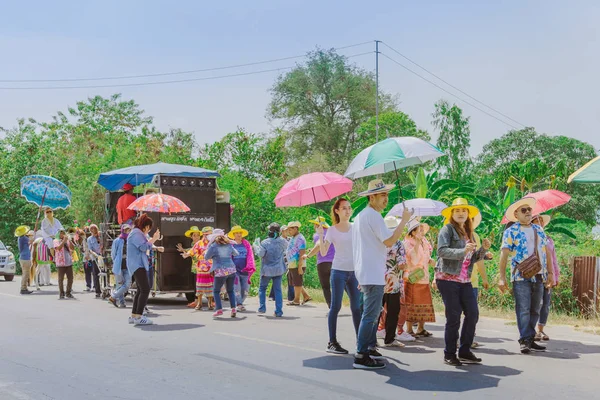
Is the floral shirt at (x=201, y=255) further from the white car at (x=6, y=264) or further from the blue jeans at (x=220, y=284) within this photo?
the white car at (x=6, y=264)

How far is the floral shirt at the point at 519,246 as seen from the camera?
9.59 metres

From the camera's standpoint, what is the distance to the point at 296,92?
196 ft

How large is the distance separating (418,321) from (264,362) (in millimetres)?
2818

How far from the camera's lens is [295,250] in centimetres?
1766

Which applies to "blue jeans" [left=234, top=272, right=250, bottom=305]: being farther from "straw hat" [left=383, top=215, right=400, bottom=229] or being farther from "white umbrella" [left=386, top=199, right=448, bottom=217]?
"straw hat" [left=383, top=215, right=400, bottom=229]

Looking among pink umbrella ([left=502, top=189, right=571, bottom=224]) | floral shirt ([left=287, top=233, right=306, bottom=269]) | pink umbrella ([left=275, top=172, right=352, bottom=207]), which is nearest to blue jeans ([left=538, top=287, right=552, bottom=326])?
pink umbrella ([left=502, top=189, right=571, bottom=224])

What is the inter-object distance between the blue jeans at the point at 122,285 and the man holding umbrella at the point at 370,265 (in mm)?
8529

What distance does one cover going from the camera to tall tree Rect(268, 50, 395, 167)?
189 feet

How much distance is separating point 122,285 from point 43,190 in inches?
263

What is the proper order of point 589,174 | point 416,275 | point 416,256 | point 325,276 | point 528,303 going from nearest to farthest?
point 528,303 < point 589,174 < point 416,275 < point 416,256 < point 325,276

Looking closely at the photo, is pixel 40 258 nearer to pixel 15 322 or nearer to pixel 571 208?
pixel 15 322

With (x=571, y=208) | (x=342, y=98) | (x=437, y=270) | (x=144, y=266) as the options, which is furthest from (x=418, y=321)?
(x=342, y=98)

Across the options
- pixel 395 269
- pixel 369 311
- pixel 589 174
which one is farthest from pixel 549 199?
pixel 369 311

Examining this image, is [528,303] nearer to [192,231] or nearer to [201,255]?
[201,255]
